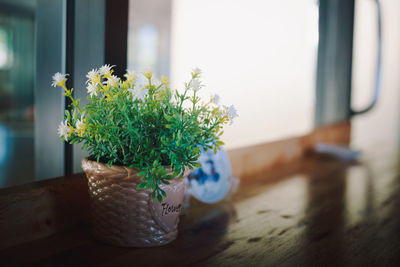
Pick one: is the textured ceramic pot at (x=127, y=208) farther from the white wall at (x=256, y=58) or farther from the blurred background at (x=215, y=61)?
the white wall at (x=256, y=58)

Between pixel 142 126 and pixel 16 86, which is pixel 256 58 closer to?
pixel 142 126

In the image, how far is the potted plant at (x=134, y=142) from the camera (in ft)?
2.07

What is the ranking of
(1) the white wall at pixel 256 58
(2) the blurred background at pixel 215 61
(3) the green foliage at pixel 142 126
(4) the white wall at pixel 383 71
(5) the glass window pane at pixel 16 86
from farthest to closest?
(4) the white wall at pixel 383 71 → (5) the glass window pane at pixel 16 86 → (1) the white wall at pixel 256 58 → (2) the blurred background at pixel 215 61 → (3) the green foliage at pixel 142 126

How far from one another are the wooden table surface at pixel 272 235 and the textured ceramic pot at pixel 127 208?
0.9 inches

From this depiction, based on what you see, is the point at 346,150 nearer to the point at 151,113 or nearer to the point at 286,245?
the point at 286,245

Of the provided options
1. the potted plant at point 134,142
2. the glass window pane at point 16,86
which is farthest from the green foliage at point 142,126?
the glass window pane at point 16,86

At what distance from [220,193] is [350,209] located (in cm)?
37

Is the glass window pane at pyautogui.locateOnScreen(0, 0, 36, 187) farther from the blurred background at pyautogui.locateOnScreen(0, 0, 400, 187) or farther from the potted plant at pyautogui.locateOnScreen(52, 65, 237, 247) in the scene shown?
the potted plant at pyautogui.locateOnScreen(52, 65, 237, 247)

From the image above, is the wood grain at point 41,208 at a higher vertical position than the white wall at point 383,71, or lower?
lower

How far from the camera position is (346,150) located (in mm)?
1942

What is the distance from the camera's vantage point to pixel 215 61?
149 cm

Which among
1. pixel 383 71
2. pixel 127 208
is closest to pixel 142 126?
pixel 127 208

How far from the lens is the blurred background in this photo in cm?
88

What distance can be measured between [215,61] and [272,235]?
84 cm
